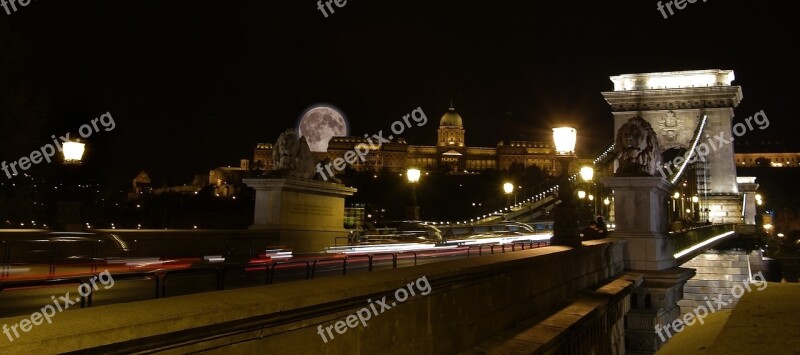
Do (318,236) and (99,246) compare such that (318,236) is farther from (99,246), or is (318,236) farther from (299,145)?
(99,246)

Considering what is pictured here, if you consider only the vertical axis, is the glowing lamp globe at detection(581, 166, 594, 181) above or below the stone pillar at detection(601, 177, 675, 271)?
above

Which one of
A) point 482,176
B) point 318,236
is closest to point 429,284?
point 318,236

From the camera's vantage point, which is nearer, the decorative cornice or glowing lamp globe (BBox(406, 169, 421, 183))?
glowing lamp globe (BBox(406, 169, 421, 183))

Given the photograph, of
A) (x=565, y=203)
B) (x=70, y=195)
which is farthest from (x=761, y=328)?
(x=70, y=195)

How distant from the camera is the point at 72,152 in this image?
12430mm

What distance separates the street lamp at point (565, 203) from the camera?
1123 centimetres

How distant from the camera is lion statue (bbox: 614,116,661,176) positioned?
14500 millimetres

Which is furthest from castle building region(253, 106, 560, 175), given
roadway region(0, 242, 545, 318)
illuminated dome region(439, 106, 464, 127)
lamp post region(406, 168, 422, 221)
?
roadway region(0, 242, 545, 318)

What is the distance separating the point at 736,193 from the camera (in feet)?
186

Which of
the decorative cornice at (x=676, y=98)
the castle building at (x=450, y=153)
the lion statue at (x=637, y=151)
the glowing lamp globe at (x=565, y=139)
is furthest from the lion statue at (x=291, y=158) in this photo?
the castle building at (x=450, y=153)

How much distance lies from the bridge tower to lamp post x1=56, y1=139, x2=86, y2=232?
5555 centimetres

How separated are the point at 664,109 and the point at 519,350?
199 ft
